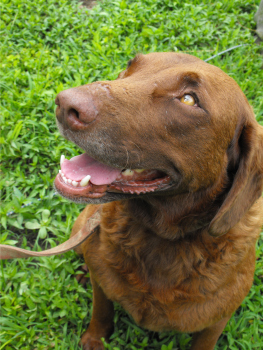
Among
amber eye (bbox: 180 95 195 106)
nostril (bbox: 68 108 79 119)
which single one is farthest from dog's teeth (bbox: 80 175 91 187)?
amber eye (bbox: 180 95 195 106)

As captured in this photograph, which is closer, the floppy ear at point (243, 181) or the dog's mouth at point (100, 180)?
the dog's mouth at point (100, 180)

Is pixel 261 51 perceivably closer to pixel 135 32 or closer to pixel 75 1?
pixel 135 32

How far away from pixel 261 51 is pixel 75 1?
311cm

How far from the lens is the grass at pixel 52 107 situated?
3287 mm

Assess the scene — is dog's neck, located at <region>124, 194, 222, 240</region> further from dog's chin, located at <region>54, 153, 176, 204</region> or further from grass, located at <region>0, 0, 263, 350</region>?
grass, located at <region>0, 0, 263, 350</region>

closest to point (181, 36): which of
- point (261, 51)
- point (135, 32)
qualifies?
point (135, 32)

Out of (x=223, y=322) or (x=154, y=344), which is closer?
(x=223, y=322)

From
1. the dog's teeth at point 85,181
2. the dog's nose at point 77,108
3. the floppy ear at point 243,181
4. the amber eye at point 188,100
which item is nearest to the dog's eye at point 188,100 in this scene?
the amber eye at point 188,100

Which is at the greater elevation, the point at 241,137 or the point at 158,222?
the point at 241,137

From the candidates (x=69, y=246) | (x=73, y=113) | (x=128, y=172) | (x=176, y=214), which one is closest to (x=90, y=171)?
(x=128, y=172)

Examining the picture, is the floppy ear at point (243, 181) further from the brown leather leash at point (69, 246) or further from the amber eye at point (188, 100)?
the brown leather leash at point (69, 246)

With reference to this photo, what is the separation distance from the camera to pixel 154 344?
10.8 feet

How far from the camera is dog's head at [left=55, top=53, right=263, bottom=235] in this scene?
2.00 metres

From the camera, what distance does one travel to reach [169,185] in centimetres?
227
